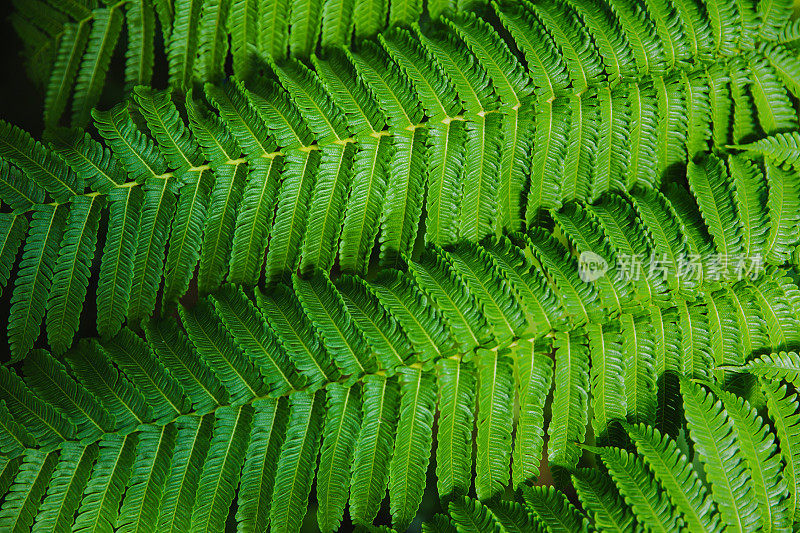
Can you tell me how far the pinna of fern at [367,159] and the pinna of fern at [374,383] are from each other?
0.12 m

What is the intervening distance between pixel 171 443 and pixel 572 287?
4.77ft

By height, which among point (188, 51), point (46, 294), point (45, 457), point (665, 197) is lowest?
point (45, 457)

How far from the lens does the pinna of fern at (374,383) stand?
1905mm

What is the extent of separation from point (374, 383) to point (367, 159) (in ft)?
2.56

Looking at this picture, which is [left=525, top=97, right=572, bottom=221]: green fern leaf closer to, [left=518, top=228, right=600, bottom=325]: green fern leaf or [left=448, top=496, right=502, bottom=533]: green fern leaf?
[left=518, top=228, right=600, bottom=325]: green fern leaf

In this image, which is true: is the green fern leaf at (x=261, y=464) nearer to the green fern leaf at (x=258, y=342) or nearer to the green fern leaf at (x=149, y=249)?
the green fern leaf at (x=258, y=342)

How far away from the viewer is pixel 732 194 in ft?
7.14

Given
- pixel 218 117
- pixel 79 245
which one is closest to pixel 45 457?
pixel 79 245

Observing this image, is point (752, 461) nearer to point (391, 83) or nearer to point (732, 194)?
point (732, 194)

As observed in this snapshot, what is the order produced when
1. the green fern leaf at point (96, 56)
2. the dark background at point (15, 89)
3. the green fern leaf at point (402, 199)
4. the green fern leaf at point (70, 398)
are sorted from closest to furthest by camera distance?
the green fern leaf at point (70, 398)
the green fern leaf at point (402, 199)
the green fern leaf at point (96, 56)
the dark background at point (15, 89)

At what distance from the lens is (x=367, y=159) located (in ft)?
6.96

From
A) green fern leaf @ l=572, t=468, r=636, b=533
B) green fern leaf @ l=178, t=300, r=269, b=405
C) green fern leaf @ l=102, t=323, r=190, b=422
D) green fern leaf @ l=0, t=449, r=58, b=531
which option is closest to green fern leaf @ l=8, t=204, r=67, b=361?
green fern leaf @ l=102, t=323, r=190, b=422

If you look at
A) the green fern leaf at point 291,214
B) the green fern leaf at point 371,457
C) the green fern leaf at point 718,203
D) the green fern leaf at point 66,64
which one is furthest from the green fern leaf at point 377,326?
the green fern leaf at point 66,64

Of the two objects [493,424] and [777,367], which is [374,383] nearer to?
[493,424]
